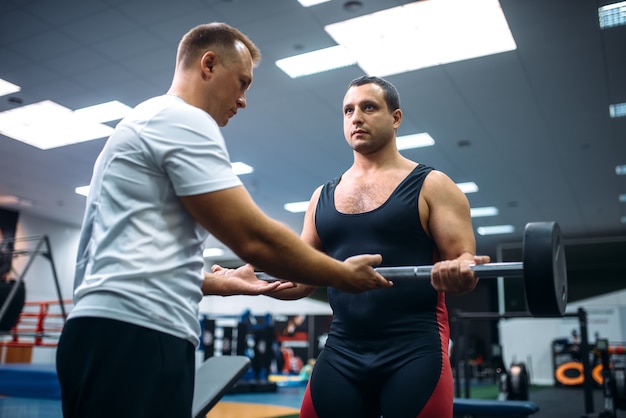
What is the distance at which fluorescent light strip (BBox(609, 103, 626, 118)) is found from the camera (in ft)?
20.9

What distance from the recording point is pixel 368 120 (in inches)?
63.3

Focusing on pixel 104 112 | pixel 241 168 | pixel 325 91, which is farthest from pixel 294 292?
pixel 241 168

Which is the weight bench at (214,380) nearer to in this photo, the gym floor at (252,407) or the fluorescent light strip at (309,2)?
the gym floor at (252,407)

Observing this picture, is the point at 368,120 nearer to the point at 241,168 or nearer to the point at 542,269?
the point at 542,269

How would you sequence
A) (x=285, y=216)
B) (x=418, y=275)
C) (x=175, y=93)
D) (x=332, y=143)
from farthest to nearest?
(x=285, y=216), (x=332, y=143), (x=418, y=275), (x=175, y=93)

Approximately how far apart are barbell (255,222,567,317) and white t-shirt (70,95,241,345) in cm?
47

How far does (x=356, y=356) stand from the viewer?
4.66ft

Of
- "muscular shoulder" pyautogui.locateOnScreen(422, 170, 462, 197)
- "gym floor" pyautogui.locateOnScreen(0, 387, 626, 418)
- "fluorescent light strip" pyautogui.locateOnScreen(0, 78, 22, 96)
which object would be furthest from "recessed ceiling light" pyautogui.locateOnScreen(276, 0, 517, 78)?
"muscular shoulder" pyautogui.locateOnScreen(422, 170, 462, 197)

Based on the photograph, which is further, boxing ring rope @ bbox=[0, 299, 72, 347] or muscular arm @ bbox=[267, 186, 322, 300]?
boxing ring rope @ bbox=[0, 299, 72, 347]

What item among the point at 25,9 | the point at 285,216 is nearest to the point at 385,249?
the point at 25,9

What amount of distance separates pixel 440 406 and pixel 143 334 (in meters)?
0.74

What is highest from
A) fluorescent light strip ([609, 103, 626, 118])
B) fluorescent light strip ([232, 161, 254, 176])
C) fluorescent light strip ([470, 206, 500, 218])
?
fluorescent light strip ([609, 103, 626, 118])

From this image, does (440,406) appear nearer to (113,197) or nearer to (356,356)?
(356,356)

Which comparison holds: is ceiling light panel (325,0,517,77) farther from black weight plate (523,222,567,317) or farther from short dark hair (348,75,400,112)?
black weight plate (523,222,567,317)
